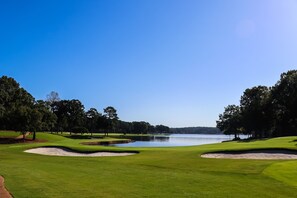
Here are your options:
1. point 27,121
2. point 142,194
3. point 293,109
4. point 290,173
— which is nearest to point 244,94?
point 293,109

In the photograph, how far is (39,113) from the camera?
61.9 m

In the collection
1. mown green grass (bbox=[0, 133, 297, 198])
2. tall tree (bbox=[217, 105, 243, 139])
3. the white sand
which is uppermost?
tall tree (bbox=[217, 105, 243, 139])

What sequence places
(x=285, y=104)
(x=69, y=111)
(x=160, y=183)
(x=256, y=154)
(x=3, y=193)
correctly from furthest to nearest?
(x=69, y=111), (x=285, y=104), (x=256, y=154), (x=160, y=183), (x=3, y=193)

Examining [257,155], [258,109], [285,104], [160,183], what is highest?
[285,104]

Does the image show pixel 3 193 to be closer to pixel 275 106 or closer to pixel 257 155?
pixel 257 155

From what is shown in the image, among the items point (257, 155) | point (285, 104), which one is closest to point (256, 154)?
point (257, 155)

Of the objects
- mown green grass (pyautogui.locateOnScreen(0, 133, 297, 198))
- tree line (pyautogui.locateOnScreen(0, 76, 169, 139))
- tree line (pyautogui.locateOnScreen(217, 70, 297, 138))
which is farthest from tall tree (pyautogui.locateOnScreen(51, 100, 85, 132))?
mown green grass (pyautogui.locateOnScreen(0, 133, 297, 198))

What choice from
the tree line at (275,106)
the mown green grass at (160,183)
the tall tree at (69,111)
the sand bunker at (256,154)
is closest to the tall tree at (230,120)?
the tree line at (275,106)

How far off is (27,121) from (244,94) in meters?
62.7

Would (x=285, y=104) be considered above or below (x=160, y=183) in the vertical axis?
above

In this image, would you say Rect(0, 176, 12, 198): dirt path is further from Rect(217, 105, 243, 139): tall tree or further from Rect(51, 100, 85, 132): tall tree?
A: Rect(51, 100, 85, 132): tall tree

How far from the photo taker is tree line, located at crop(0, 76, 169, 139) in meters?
61.0

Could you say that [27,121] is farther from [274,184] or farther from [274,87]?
[274,87]

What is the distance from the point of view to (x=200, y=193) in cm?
1234
